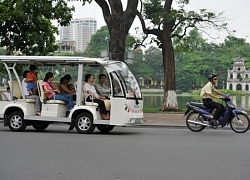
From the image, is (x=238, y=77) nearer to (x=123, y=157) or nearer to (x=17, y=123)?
(x=17, y=123)

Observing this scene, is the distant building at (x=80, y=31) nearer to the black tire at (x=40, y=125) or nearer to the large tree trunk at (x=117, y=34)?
the large tree trunk at (x=117, y=34)

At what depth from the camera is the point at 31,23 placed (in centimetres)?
2864

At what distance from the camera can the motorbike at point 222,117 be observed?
16.4 metres

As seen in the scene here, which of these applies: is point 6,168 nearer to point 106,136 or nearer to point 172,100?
point 106,136

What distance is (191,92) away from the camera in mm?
57781

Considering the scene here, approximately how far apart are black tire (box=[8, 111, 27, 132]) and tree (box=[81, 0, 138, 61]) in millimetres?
7747

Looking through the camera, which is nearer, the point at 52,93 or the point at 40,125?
the point at 52,93

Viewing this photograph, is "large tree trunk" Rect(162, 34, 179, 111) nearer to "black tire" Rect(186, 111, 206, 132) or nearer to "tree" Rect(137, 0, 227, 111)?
"tree" Rect(137, 0, 227, 111)

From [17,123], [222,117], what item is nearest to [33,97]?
[17,123]

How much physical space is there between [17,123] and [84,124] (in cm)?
203

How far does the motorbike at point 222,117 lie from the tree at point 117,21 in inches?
281

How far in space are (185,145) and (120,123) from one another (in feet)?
9.50

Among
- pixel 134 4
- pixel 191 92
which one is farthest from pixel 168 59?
pixel 191 92

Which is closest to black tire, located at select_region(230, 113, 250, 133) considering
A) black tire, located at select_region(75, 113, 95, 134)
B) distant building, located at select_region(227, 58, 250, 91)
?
black tire, located at select_region(75, 113, 95, 134)
